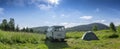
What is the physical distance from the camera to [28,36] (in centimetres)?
3083

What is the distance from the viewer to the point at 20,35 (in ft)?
95.1

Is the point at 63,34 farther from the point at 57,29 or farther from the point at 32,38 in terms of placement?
the point at 32,38

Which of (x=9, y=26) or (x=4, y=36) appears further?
(x=9, y=26)

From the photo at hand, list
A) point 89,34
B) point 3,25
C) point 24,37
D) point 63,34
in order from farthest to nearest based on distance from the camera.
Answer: point 3,25
point 89,34
point 63,34
point 24,37

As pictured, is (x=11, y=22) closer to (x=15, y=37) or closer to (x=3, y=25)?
(x=3, y=25)

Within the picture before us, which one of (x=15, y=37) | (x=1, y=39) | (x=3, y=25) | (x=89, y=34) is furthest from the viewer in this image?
(x=3, y=25)

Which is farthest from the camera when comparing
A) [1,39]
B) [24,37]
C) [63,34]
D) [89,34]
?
[89,34]

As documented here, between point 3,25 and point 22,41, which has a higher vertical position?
point 3,25

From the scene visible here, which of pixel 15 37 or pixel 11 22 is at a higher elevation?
pixel 11 22

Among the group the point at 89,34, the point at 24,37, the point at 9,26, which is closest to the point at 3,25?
the point at 9,26

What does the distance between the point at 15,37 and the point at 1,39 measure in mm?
4417

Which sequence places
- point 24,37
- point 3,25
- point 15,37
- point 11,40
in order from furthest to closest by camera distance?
point 3,25 < point 24,37 < point 15,37 < point 11,40

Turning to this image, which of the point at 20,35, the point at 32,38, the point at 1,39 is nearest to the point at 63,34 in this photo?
the point at 32,38

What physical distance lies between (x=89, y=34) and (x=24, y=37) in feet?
53.0
